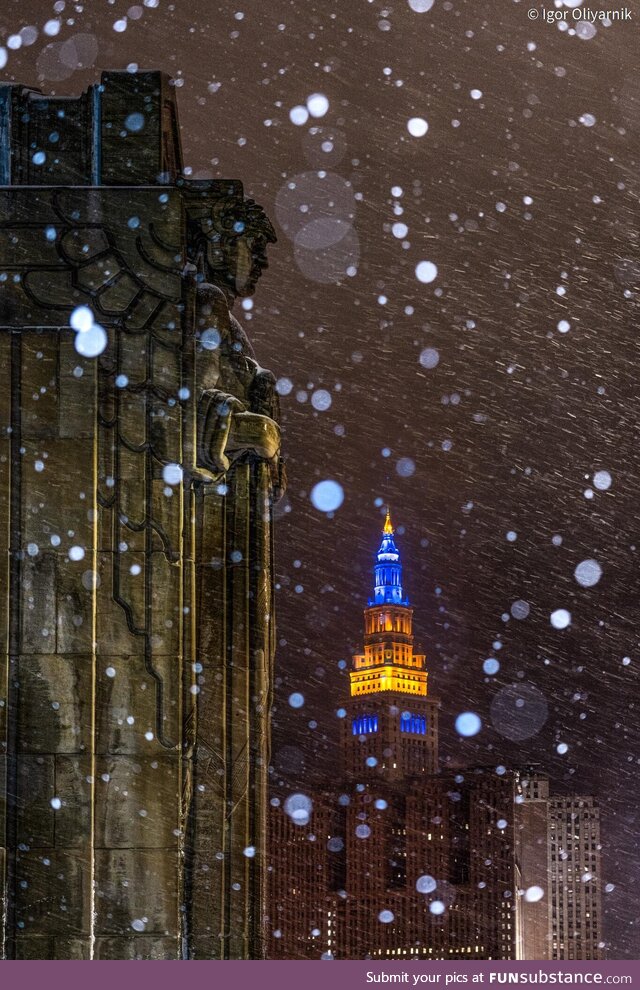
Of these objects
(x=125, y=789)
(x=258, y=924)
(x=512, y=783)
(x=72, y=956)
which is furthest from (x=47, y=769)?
(x=512, y=783)

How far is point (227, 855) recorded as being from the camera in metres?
10.6

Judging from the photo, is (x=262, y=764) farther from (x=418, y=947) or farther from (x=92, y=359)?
(x=418, y=947)

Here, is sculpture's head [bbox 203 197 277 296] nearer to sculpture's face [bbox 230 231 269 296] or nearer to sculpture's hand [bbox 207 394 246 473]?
sculpture's face [bbox 230 231 269 296]

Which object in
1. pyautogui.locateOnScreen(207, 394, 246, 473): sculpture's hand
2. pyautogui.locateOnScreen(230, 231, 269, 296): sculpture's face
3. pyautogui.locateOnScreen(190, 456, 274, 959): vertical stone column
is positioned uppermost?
pyautogui.locateOnScreen(230, 231, 269, 296): sculpture's face

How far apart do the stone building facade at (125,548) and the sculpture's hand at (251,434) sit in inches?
0.6

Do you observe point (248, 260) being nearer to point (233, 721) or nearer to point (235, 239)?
point (235, 239)

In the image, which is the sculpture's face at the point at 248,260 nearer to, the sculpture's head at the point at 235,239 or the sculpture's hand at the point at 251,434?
the sculpture's head at the point at 235,239

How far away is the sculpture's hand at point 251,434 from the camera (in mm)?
10742

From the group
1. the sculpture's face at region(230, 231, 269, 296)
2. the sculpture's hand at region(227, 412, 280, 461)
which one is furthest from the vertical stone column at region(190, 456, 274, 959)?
the sculpture's face at region(230, 231, 269, 296)

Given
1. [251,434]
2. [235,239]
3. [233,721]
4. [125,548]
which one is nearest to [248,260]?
[235,239]

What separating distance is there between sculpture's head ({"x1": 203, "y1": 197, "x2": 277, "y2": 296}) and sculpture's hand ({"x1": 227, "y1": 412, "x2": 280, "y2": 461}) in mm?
1061

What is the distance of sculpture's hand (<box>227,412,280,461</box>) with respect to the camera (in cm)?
1074

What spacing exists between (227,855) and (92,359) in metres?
3.65

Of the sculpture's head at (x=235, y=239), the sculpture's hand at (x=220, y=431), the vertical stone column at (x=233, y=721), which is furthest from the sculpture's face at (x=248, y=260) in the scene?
the vertical stone column at (x=233, y=721)
